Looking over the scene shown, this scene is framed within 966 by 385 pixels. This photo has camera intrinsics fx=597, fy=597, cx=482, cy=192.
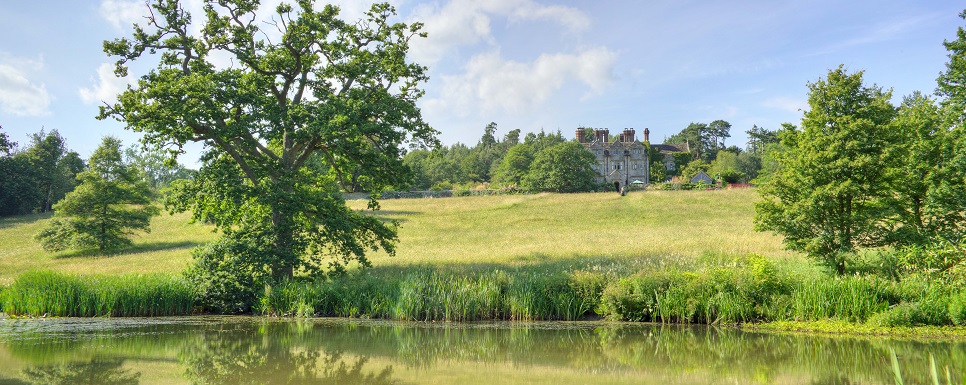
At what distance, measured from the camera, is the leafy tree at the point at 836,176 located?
17.3 meters

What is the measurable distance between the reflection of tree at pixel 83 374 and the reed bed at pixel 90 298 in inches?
307

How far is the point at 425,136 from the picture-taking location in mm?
24812

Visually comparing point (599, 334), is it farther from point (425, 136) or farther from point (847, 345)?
point (425, 136)

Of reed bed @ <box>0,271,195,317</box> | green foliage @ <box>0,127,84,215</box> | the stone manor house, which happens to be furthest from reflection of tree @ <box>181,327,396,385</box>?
the stone manor house

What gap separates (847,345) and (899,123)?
324 inches

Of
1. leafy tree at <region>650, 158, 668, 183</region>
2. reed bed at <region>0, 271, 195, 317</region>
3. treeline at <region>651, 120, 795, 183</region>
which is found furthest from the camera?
leafy tree at <region>650, 158, 668, 183</region>

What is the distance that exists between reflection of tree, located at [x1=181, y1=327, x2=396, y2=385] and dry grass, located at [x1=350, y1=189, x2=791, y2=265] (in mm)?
13933

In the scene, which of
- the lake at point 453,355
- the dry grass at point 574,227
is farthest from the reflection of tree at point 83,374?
the dry grass at point 574,227

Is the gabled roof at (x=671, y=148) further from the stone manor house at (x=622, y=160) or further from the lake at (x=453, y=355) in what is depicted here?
the lake at (x=453, y=355)

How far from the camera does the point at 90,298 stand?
19047 mm

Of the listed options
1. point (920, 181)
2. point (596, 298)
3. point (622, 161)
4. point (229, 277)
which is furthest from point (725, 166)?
point (229, 277)

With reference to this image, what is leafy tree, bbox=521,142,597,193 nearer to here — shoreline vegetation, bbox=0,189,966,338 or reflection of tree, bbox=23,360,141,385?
shoreline vegetation, bbox=0,189,966,338

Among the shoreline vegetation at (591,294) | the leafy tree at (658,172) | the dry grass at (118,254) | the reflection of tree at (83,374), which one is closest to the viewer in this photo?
the reflection of tree at (83,374)

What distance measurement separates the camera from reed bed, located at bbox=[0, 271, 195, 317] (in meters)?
18.9
